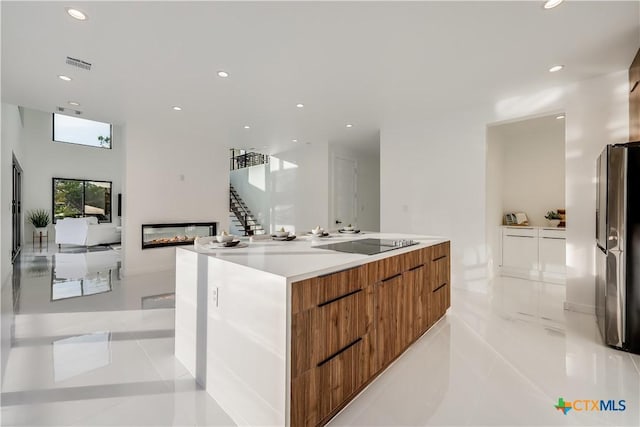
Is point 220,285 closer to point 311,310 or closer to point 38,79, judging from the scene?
point 311,310

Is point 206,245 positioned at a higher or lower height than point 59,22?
lower

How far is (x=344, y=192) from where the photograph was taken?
7.07m

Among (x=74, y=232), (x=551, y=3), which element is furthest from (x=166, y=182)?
(x=551, y=3)

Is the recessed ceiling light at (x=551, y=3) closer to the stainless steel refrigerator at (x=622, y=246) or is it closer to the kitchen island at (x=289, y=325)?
the stainless steel refrigerator at (x=622, y=246)

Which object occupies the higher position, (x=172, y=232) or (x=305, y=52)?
(x=305, y=52)

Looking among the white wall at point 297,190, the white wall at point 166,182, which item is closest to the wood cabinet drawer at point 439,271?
the white wall at point 297,190

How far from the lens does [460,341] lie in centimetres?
255

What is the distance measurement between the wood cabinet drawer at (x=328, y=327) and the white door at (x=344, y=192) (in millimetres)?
4924

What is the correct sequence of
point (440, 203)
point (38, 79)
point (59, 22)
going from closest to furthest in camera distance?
1. point (59, 22)
2. point (38, 79)
3. point (440, 203)

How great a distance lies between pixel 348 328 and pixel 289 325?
0.47 m

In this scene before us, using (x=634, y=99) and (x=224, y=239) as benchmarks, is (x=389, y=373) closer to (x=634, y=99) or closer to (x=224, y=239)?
(x=224, y=239)

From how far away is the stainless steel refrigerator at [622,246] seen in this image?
89.0 inches

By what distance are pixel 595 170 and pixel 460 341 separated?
2596mm

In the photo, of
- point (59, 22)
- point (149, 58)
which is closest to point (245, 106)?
point (149, 58)
